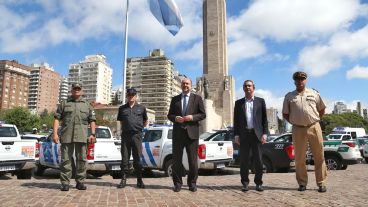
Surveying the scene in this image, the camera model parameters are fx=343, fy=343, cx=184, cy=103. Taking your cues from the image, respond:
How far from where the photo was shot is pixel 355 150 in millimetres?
12914

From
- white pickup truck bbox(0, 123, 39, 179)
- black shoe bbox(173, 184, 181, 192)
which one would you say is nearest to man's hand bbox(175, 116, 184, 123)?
black shoe bbox(173, 184, 181, 192)

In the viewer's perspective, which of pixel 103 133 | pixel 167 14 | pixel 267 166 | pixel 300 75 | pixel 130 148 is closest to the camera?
pixel 300 75

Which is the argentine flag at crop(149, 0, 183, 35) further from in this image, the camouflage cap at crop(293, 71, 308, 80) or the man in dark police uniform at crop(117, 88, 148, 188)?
the camouflage cap at crop(293, 71, 308, 80)

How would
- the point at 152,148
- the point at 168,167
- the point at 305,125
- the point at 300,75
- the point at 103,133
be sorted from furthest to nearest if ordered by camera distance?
the point at 103,133 < the point at 152,148 < the point at 168,167 < the point at 300,75 < the point at 305,125

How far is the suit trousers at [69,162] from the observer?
234 inches

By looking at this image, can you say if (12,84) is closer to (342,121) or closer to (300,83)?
(342,121)

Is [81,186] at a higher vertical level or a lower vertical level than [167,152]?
lower

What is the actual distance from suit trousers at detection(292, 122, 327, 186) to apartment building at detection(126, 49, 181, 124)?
123 m

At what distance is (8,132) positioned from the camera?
427 inches

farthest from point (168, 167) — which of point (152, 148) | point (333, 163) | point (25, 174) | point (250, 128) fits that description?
point (333, 163)

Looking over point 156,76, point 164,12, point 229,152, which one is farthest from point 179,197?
point 156,76

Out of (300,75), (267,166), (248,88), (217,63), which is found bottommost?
(267,166)

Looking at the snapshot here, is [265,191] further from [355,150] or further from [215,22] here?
[215,22]

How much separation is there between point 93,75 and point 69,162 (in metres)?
152
